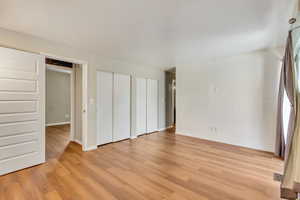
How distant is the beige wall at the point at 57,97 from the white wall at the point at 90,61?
3.95 meters

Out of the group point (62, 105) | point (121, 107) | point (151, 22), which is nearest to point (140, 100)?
point (121, 107)

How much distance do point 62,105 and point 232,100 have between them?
22.3ft

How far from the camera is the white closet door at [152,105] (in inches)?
191

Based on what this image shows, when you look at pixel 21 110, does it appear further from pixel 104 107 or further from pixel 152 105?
pixel 152 105

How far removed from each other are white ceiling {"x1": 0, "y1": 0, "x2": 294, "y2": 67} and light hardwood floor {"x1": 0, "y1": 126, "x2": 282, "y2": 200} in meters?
2.32

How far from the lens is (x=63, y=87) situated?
6.49 meters

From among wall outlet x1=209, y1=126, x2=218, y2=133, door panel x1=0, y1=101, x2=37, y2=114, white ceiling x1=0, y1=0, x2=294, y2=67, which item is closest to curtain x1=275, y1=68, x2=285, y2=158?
white ceiling x1=0, y1=0, x2=294, y2=67

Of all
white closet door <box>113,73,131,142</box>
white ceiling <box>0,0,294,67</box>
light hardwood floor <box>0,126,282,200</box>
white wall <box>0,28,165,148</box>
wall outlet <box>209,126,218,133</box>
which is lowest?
light hardwood floor <box>0,126,282,200</box>

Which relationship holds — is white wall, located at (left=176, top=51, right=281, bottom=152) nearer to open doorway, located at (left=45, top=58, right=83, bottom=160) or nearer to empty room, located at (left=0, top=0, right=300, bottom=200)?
empty room, located at (left=0, top=0, right=300, bottom=200)

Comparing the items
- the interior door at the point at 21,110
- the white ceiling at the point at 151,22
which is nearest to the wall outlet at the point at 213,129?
the white ceiling at the point at 151,22

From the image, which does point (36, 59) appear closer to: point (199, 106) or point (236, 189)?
point (236, 189)

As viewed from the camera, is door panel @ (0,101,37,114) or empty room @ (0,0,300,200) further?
door panel @ (0,101,37,114)

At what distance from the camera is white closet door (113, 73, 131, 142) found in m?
3.88

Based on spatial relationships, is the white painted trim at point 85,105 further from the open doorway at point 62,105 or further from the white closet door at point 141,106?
the white closet door at point 141,106
